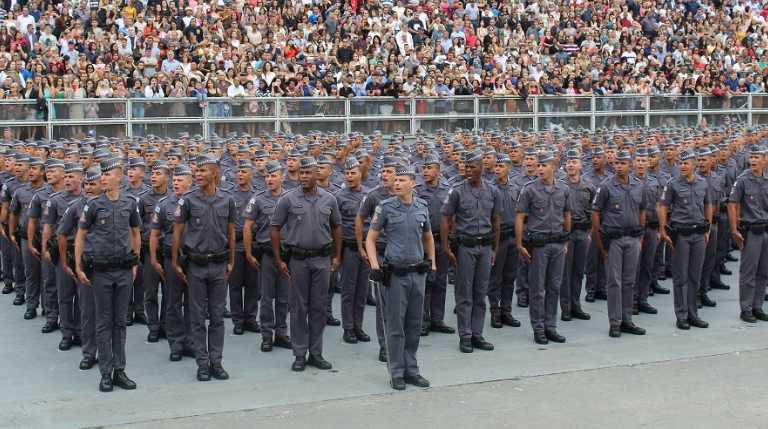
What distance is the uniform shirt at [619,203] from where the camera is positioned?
11688 millimetres

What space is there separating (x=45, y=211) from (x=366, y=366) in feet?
12.2

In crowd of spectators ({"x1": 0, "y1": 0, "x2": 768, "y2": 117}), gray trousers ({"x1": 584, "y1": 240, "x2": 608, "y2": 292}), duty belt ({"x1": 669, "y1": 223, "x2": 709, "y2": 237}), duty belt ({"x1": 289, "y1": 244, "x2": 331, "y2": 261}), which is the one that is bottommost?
gray trousers ({"x1": 584, "y1": 240, "x2": 608, "y2": 292})

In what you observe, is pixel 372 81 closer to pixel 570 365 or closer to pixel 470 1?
pixel 470 1

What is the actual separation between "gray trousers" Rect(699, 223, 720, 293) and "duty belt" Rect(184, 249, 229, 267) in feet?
20.4

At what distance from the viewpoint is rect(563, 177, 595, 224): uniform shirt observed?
42.2 feet

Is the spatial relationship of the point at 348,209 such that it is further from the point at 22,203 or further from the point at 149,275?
the point at 22,203

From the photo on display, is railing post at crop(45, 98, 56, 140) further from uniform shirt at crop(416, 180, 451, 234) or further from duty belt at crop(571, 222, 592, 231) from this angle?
duty belt at crop(571, 222, 592, 231)

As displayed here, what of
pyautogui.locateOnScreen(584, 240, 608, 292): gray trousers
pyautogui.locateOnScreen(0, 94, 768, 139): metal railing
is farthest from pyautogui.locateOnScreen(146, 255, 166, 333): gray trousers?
pyautogui.locateOnScreen(0, 94, 768, 139): metal railing

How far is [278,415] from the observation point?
8.56m

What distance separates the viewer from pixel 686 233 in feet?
39.4

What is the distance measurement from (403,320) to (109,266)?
8.56 ft

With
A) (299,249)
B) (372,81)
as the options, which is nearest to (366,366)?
(299,249)

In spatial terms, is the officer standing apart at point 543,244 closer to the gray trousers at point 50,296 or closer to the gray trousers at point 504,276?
the gray trousers at point 504,276

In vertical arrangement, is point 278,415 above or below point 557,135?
below
